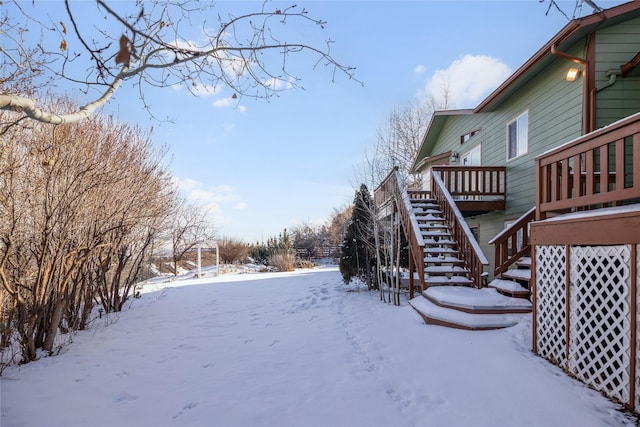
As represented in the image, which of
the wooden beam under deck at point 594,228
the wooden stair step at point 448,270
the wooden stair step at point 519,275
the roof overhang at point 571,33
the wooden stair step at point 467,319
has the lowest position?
the wooden stair step at point 467,319

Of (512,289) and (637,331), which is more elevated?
(637,331)

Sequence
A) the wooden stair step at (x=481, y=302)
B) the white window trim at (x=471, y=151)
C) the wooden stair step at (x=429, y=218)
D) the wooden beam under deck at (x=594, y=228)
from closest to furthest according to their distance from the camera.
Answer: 1. the wooden beam under deck at (x=594, y=228)
2. the wooden stair step at (x=481, y=302)
3. the wooden stair step at (x=429, y=218)
4. the white window trim at (x=471, y=151)

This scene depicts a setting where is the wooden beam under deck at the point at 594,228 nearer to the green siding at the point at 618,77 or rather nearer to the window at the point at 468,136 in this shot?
the green siding at the point at 618,77

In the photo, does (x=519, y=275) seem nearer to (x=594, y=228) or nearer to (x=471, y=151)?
(x=594, y=228)

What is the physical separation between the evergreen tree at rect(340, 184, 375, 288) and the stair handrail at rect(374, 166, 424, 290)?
48 cm

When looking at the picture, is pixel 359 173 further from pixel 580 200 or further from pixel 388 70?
pixel 580 200

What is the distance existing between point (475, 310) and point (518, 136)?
523 cm

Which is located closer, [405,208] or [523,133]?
[405,208]

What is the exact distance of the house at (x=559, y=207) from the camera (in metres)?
2.72

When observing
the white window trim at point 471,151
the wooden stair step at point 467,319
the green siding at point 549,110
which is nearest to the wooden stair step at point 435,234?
→ the green siding at point 549,110

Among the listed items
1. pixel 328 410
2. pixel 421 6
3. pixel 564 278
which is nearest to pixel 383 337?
pixel 328 410

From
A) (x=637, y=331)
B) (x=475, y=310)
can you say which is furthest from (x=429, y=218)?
(x=637, y=331)

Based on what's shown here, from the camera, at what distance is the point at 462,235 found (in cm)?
613

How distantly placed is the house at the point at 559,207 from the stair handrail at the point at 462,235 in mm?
33
